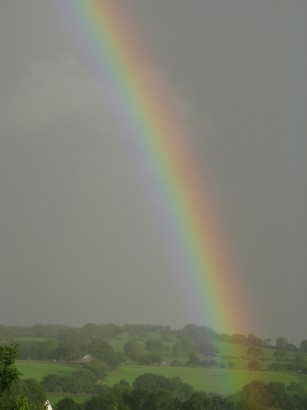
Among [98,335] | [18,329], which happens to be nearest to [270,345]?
[98,335]

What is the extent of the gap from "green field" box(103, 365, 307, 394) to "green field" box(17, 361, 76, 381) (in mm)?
5212

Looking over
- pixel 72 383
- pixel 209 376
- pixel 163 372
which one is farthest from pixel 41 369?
pixel 209 376

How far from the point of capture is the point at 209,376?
8575 cm

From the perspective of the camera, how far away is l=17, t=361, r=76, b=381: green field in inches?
3051

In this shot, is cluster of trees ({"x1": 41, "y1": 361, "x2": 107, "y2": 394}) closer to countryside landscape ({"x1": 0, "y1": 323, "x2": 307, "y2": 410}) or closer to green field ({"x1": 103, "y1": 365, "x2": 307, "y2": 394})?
Answer: countryside landscape ({"x1": 0, "y1": 323, "x2": 307, "y2": 410})

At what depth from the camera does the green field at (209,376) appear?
3068 inches

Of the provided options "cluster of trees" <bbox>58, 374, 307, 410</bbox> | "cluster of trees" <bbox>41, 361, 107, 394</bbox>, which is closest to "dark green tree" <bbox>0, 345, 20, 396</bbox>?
"cluster of trees" <bbox>58, 374, 307, 410</bbox>

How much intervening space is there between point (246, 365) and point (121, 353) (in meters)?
19.8

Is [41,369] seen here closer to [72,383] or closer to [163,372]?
[72,383]

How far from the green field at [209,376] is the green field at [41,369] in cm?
521

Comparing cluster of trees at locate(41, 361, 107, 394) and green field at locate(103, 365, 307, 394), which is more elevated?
green field at locate(103, 365, 307, 394)

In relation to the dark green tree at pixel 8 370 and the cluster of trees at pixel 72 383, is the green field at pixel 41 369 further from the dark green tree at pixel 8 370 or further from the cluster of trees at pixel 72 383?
the dark green tree at pixel 8 370

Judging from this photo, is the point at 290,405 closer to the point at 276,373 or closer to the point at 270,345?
the point at 276,373

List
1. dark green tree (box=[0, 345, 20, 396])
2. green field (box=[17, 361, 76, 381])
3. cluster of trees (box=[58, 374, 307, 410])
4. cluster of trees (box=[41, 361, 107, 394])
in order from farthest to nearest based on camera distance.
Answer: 1. green field (box=[17, 361, 76, 381])
2. cluster of trees (box=[41, 361, 107, 394])
3. cluster of trees (box=[58, 374, 307, 410])
4. dark green tree (box=[0, 345, 20, 396])
